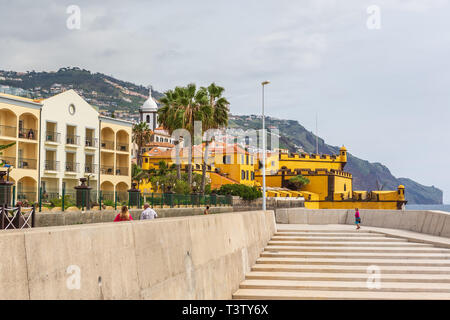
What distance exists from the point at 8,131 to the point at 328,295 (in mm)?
39989

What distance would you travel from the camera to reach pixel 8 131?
45125mm

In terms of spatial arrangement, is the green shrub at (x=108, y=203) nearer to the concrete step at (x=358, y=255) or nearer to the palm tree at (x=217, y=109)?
the concrete step at (x=358, y=255)

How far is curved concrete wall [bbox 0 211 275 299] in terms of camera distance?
3.94 m

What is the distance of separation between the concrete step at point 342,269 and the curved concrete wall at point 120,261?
13.6 ft

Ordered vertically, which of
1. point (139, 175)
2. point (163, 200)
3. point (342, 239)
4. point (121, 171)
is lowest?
point (342, 239)

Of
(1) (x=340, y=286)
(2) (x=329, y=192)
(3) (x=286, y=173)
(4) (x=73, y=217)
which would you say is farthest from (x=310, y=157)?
(1) (x=340, y=286)

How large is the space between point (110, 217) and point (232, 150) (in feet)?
202

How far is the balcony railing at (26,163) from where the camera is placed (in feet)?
152

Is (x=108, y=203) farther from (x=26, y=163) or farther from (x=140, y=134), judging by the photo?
(x=140, y=134)

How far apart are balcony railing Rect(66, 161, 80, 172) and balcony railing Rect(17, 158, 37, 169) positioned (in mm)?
4909

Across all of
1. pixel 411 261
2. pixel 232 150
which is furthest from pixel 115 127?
pixel 411 261

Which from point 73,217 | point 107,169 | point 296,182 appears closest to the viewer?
point 73,217

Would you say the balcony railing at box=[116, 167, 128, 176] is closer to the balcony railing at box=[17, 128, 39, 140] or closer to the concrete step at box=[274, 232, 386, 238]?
the balcony railing at box=[17, 128, 39, 140]
